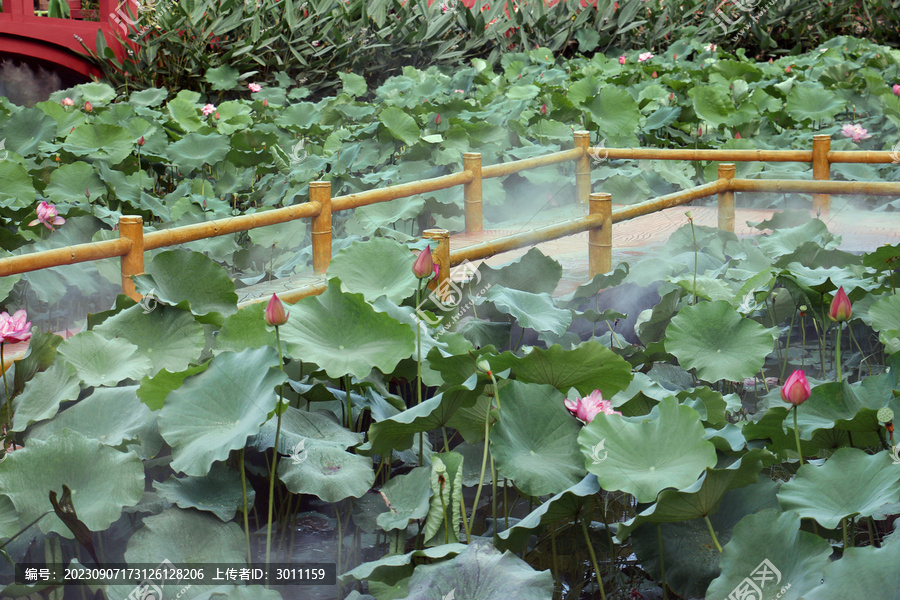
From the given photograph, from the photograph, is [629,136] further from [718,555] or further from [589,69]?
[718,555]

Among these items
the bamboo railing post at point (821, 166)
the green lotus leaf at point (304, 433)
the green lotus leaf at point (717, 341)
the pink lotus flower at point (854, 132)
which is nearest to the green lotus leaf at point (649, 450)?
the green lotus leaf at point (304, 433)

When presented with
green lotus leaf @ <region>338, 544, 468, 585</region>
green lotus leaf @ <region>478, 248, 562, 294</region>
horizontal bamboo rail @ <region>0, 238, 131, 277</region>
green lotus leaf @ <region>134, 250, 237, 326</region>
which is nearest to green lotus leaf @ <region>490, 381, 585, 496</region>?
green lotus leaf @ <region>338, 544, 468, 585</region>

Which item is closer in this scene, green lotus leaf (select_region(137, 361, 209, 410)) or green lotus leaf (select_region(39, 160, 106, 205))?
green lotus leaf (select_region(137, 361, 209, 410))

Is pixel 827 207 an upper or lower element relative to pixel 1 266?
lower

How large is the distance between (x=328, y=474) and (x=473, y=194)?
2.89m

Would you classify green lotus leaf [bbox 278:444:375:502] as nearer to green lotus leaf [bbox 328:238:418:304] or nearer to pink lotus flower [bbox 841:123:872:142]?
green lotus leaf [bbox 328:238:418:304]

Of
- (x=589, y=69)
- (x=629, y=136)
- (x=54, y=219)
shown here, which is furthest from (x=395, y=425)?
(x=589, y=69)

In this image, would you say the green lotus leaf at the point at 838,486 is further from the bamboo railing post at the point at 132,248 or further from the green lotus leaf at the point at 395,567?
the bamboo railing post at the point at 132,248

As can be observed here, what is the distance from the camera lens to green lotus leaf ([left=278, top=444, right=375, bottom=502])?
161 centimetres

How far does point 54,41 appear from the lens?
8.05 meters

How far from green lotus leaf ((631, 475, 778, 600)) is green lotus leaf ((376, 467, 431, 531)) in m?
0.41

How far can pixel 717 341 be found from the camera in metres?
2.26

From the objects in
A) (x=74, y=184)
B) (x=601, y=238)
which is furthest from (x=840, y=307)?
(x=74, y=184)

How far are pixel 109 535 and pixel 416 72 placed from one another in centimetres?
671
